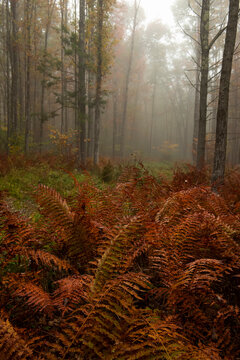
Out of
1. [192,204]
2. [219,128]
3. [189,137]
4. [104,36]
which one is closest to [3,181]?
[192,204]

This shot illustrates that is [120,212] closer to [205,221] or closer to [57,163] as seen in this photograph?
[205,221]

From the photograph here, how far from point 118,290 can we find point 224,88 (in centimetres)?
→ 573

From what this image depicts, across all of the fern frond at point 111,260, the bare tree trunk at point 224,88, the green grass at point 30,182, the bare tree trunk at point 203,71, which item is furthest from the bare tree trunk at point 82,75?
the fern frond at point 111,260

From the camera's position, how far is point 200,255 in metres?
2.05

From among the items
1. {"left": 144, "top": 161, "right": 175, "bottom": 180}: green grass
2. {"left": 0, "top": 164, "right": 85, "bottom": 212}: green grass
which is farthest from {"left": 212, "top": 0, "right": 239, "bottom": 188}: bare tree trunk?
{"left": 0, "top": 164, "right": 85, "bottom": 212}: green grass

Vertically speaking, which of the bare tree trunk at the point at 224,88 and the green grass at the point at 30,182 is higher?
the bare tree trunk at the point at 224,88

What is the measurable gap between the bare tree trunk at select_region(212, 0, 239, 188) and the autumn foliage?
11.5ft

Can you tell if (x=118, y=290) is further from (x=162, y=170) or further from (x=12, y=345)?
(x=162, y=170)

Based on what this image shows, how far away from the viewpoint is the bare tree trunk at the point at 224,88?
17.1 feet

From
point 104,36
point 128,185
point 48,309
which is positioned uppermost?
point 104,36

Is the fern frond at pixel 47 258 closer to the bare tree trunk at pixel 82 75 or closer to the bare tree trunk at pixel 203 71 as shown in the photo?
the bare tree trunk at pixel 203 71

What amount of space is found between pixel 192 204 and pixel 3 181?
5.73 metres

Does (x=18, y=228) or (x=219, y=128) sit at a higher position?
(x=219, y=128)

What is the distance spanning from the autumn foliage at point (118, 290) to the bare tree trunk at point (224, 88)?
3.52 metres
